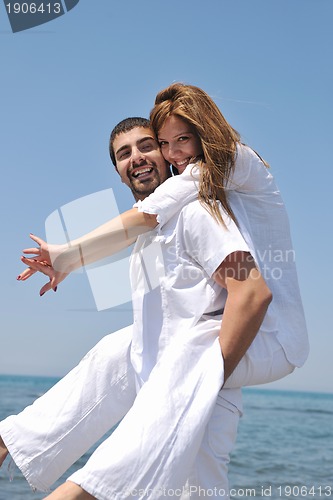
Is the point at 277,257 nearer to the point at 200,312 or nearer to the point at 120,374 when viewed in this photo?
the point at 200,312

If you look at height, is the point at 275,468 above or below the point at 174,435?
below

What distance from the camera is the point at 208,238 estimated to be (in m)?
2.18

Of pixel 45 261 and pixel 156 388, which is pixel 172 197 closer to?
pixel 45 261

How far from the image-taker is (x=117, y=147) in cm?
288

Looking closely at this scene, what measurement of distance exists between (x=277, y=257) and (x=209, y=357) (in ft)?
1.56

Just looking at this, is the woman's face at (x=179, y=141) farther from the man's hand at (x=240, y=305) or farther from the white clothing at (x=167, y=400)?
the man's hand at (x=240, y=305)

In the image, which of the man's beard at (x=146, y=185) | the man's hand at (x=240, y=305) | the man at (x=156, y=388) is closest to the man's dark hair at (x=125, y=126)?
the man at (x=156, y=388)

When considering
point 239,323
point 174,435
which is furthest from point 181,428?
point 239,323

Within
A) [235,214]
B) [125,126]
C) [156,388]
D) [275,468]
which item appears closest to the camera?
[156,388]

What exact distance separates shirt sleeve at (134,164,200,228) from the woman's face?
16 cm

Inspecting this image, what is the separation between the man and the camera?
6.54ft

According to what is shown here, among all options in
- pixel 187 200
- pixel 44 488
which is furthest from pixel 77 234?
pixel 44 488

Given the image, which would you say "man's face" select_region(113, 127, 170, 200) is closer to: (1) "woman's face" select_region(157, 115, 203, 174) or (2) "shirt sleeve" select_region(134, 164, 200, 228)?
(1) "woman's face" select_region(157, 115, 203, 174)

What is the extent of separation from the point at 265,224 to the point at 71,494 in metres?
1.09
